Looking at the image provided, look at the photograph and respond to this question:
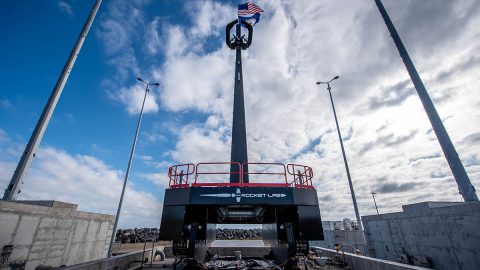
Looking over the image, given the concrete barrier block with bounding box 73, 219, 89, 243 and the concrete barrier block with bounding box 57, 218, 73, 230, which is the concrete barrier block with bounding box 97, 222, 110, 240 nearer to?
the concrete barrier block with bounding box 73, 219, 89, 243

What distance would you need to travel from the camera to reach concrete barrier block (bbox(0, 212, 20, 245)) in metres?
7.98

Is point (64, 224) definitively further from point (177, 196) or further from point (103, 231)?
point (177, 196)

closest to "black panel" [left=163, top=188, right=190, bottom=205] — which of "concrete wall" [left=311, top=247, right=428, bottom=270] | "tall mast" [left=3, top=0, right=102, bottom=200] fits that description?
"tall mast" [left=3, top=0, right=102, bottom=200]

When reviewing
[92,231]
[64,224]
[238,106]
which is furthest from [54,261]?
[238,106]

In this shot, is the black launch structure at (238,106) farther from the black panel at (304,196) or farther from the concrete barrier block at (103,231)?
the concrete barrier block at (103,231)

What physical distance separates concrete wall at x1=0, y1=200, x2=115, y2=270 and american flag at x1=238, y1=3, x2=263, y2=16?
16.8 meters

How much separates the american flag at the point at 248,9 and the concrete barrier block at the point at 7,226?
17540mm

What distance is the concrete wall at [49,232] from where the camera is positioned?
8367 millimetres

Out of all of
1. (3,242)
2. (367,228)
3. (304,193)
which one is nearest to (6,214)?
(3,242)

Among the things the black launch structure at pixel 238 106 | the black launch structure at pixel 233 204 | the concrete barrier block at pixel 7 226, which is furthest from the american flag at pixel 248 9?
the concrete barrier block at pixel 7 226

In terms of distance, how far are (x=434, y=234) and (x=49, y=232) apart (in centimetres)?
1857

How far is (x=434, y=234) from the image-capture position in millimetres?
11484

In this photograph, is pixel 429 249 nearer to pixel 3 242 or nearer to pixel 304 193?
pixel 304 193

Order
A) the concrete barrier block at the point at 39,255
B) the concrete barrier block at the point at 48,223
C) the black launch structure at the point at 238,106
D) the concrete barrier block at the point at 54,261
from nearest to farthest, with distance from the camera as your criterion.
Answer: the concrete barrier block at the point at 39,255 < the concrete barrier block at the point at 48,223 < the concrete barrier block at the point at 54,261 < the black launch structure at the point at 238,106
